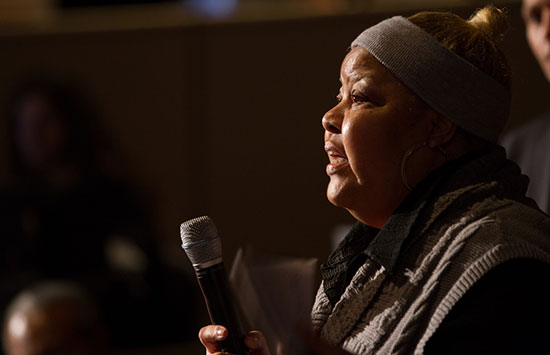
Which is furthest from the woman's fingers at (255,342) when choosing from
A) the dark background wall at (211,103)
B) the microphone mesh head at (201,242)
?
the dark background wall at (211,103)

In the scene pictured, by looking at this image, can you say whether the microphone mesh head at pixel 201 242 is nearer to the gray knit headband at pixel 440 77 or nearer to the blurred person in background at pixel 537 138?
the gray knit headband at pixel 440 77

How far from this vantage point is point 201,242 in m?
1.14

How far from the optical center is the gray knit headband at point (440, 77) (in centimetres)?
125

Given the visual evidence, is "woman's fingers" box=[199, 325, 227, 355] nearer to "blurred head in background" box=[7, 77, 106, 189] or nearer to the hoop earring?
the hoop earring

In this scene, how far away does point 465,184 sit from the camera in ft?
3.98

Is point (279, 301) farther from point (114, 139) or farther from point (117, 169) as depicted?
point (114, 139)

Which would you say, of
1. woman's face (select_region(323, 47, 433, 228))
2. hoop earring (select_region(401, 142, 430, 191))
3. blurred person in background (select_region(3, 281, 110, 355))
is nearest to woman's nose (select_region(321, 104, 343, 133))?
woman's face (select_region(323, 47, 433, 228))

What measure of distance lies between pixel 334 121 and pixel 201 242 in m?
0.29

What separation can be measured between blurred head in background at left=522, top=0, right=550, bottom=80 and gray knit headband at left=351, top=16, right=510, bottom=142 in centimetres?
67

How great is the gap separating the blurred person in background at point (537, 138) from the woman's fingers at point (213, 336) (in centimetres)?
104

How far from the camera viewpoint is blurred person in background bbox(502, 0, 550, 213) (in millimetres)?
1896

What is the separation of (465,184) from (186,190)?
2.70 meters

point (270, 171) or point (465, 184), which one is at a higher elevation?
point (465, 184)

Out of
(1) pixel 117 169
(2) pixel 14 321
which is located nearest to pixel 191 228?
(2) pixel 14 321
